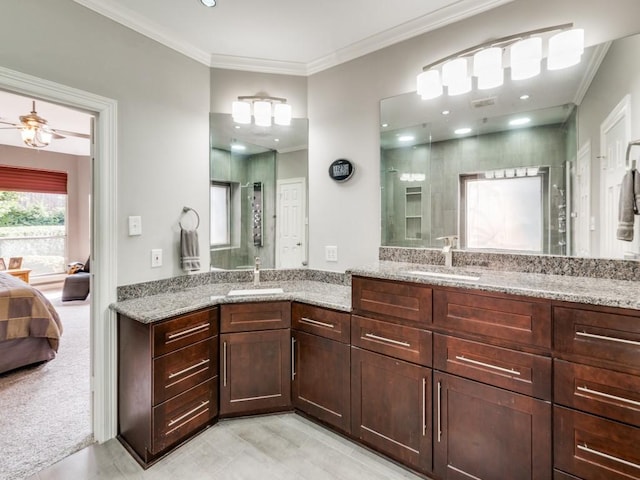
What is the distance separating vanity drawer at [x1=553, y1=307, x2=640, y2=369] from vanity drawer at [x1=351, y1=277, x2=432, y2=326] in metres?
0.55

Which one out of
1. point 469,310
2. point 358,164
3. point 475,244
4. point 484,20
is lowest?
point 469,310

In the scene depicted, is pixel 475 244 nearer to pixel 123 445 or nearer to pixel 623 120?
pixel 623 120

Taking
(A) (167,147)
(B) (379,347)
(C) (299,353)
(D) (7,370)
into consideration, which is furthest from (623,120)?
(D) (7,370)

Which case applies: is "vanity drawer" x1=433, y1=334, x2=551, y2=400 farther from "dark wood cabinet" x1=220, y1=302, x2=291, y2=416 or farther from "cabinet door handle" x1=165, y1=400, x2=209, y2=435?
"cabinet door handle" x1=165, y1=400, x2=209, y2=435

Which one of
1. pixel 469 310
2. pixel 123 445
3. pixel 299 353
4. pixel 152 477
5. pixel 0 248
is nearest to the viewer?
pixel 469 310

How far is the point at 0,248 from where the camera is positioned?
5.65 metres

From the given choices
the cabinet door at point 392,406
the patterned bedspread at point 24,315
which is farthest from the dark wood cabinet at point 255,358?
the patterned bedspread at point 24,315

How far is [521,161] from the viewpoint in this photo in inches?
74.1

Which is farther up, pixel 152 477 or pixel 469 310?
pixel 469 310

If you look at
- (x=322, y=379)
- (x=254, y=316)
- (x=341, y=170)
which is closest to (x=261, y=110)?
(x=341, y=170)

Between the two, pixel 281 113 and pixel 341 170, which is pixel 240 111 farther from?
pixel 341 170

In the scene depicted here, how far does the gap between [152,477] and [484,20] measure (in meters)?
3.26

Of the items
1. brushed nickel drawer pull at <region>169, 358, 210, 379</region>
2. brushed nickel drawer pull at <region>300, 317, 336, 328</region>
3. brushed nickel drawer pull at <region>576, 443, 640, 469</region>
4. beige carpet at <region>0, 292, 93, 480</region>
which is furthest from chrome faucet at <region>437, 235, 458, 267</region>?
beige carpet at <region>0, 292, 93, 480</region>

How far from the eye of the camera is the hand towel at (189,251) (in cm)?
238
